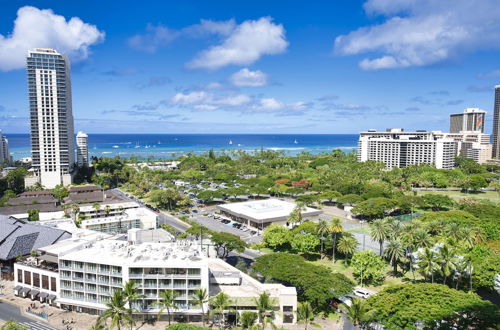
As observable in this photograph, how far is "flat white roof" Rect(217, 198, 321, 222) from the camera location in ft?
255

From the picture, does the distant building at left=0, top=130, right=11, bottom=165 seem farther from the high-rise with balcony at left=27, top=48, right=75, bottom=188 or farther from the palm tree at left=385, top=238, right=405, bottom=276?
the palm tree at left=385, top=238, right=405, bottom=276

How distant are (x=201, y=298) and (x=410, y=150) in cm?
15626

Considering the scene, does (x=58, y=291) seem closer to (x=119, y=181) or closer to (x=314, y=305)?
(x=314, y=305)

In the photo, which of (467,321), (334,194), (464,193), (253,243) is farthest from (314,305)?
(464,193)

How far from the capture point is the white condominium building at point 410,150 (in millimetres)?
162375

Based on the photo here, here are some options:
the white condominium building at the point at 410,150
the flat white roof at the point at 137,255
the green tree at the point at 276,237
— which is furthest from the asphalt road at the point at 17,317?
the white condominium building at the point at 410,150

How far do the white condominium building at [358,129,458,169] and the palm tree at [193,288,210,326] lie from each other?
151437 millimetres

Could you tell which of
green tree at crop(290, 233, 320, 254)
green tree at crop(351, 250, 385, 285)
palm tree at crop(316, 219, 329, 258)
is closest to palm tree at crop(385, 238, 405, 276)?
green tree at crop(351, 250, 385, 285)

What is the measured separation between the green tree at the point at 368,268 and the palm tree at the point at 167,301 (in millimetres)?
24893

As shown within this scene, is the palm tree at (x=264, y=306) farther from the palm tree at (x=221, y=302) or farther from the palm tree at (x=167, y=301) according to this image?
the palm tree at (x=167, y=301)

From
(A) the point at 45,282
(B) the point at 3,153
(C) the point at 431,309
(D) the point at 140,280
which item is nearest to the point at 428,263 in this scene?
(C) the point at 431,309

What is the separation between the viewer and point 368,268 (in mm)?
49375

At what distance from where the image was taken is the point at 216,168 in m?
155

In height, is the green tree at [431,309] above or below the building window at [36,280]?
above
